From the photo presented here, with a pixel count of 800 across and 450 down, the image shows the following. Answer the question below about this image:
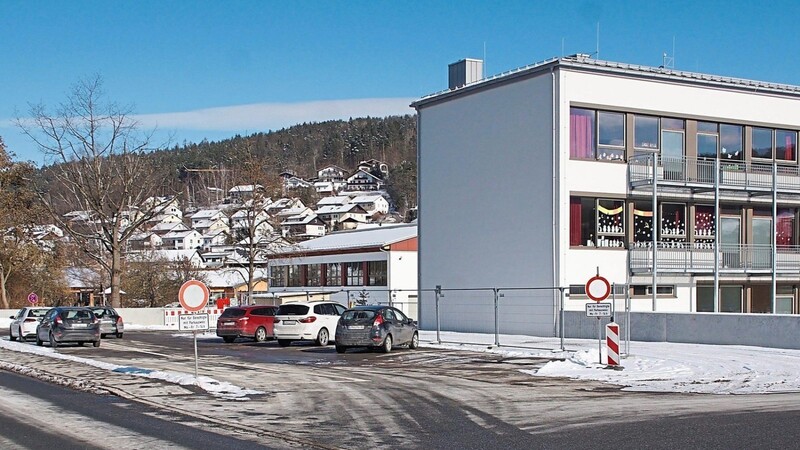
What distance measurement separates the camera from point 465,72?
4428 centimetres

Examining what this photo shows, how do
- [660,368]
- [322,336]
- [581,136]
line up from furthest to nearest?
[581,136] → [322,336] → [660,368]

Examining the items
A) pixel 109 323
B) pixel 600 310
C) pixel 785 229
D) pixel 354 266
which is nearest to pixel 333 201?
pixel 354 266

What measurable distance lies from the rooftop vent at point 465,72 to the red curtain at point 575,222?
997cm

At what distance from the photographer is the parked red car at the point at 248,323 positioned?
3703 cm

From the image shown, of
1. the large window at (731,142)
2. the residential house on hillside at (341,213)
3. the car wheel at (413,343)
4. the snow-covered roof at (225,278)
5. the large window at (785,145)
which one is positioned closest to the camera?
the car wheel at (413,343)

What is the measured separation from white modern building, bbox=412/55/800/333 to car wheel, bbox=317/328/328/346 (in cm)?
809

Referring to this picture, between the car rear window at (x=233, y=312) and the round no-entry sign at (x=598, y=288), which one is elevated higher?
the round no-entry sign at (x=598, y=288)

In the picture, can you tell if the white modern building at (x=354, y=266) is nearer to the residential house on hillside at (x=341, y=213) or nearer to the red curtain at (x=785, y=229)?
the red curtain at (x=785, y=229)

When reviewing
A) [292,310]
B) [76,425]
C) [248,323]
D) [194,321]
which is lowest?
[248,323]

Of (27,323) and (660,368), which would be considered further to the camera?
(27,323)

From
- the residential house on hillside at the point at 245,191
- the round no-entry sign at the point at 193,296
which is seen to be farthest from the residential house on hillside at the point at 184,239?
the round no-entry sign at the point at 193,296

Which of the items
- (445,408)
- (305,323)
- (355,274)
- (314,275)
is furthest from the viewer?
(314,275)

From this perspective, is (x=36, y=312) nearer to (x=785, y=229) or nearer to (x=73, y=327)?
(x=73, y=327)

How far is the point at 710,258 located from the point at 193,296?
83.3 feet
